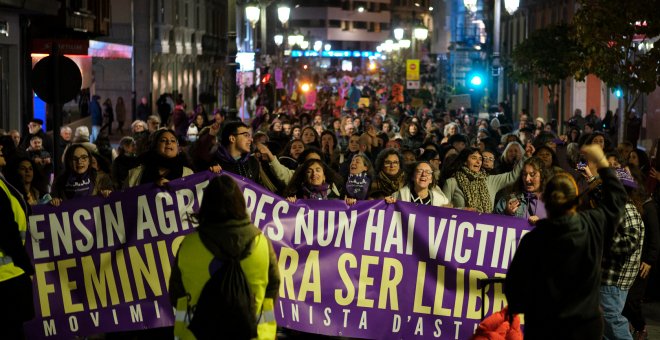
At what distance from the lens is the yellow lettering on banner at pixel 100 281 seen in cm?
1005

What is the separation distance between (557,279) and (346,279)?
10.6 ft

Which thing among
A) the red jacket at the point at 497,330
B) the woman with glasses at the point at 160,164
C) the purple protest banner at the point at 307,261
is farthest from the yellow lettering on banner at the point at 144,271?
the red jacket at the point at 497,330

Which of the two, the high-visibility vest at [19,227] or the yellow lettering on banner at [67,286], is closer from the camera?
the high-visibility vest at [19,227]

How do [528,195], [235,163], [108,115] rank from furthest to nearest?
[108,115], [235,163], [528,195]

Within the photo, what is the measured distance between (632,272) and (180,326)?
3.90 metres

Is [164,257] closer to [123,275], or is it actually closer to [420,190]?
[123,275]

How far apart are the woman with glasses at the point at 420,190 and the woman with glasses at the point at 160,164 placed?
1789 millimetres

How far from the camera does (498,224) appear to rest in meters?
9.95

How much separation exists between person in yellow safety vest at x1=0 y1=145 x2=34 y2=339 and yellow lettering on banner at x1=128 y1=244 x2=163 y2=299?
1838mm

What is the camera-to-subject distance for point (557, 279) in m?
6.95

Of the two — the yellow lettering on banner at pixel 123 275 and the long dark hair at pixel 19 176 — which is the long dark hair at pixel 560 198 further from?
the long dark hair at pixel 19 176

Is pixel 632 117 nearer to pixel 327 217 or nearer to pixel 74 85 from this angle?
pixel 74 85

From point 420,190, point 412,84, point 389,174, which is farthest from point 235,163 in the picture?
point 412,84

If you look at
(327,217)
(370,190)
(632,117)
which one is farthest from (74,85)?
(632,117)
